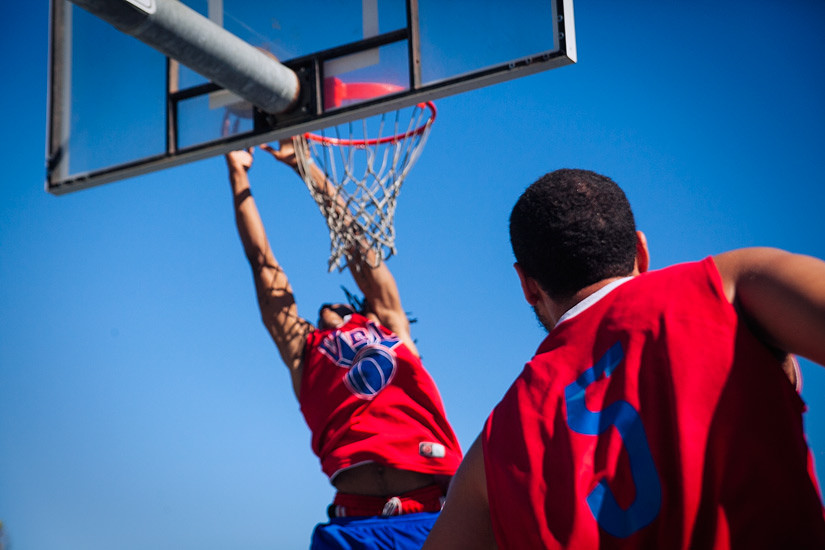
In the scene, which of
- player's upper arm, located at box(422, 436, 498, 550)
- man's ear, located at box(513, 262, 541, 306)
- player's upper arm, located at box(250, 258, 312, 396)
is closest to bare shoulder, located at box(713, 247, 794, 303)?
man's ear, located at box(513, 262, 541, 306)

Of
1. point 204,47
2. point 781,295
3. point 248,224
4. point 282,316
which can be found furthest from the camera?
point 248,224

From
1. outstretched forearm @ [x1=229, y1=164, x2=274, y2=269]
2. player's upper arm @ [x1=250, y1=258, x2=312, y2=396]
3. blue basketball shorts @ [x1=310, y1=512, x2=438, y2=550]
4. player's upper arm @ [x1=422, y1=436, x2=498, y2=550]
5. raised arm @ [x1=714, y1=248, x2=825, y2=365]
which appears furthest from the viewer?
outstretched forearm @ [x1=229, y1=164, x2=274, y2=269]

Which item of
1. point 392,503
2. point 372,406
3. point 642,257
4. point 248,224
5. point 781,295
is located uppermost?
point 248,224

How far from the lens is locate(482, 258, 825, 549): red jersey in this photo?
1.27 m

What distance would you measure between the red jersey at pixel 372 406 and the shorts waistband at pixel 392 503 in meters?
0.12

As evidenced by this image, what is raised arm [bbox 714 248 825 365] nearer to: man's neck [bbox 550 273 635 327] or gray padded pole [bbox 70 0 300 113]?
man's neck [bbox 550 273 635 327]

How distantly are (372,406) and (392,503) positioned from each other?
50 cm

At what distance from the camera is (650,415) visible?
135cm

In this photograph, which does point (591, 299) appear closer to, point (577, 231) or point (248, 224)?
point (577, 231)

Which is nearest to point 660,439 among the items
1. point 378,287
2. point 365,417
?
point 365,417

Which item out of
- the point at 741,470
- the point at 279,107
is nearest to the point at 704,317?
the point at 741,470

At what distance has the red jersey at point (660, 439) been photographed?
4.15 ft

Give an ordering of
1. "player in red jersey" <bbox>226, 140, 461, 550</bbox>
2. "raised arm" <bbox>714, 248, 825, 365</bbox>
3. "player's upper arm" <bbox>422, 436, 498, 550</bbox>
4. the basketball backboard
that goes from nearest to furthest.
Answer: "raised arm" <bbox>714, 248, 825, 365</bbox> → "player's upper arm" <bbox>422, 436, 498, 550</bbox> → the basketball backboard → "player in red jersey" <bbox>226, 140, 461, 550</bbox>

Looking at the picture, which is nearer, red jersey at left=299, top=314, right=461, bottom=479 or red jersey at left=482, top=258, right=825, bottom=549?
red jersey at left=482, top=258, right=825, bottom=549
